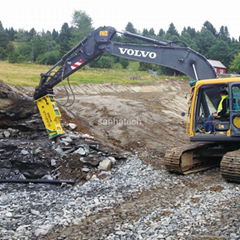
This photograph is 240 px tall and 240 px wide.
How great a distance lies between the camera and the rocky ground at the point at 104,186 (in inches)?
237

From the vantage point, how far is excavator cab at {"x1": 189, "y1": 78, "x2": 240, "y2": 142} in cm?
862

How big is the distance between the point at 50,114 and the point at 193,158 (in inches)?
177

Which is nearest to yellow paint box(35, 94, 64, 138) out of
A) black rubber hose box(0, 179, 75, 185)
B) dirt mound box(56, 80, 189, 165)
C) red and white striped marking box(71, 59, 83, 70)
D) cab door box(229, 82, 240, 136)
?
red and white striped marking box(71, 59, 83, 70)

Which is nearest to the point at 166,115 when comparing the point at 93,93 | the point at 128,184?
the point at 93,93

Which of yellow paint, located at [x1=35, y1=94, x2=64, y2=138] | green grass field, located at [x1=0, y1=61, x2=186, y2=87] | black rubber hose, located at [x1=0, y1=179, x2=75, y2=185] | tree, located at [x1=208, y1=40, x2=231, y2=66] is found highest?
tree, located at [x1=208, y1=40, x2=231, y2=66]

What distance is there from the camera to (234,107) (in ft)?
28.2

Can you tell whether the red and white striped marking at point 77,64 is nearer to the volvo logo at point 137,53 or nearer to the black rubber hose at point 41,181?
the volvo logo at point 137,53

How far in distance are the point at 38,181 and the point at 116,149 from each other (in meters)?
3.05

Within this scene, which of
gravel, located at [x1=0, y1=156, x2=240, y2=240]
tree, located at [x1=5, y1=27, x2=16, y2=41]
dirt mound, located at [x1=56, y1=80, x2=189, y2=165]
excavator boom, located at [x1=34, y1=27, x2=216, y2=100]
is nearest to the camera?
gravel, located at [x1=0, y1=156, x2=240, y2=240]

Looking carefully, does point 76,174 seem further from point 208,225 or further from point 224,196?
point 208,225

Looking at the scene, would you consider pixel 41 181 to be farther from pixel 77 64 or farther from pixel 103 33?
pixel 103 33

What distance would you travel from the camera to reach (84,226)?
6270 mm

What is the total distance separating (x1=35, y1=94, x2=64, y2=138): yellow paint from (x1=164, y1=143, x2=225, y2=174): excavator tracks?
12.2ft

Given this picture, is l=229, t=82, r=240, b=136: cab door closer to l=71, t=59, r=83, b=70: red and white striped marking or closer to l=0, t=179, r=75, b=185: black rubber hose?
l=0, t=179, r=75, b=185: black rubber hose
